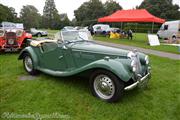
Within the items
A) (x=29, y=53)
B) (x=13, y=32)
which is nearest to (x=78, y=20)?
(x=13, y=32)

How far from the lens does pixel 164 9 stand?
5641 cm

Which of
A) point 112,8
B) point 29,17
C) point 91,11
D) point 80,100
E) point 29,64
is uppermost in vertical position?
point 112,8

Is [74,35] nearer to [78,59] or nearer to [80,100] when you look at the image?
[78,59]

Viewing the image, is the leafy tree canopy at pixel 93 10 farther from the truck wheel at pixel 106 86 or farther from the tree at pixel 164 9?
the truck wheel at pixel 106 86

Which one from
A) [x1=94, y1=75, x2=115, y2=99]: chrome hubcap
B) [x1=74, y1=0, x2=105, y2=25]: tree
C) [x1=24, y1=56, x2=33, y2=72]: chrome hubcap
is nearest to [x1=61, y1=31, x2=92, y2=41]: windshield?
[x1=24, y1=56, x2=33, y2=72]: chrome hubcap

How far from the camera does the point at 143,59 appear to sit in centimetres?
499

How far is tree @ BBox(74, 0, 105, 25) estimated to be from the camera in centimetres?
6000

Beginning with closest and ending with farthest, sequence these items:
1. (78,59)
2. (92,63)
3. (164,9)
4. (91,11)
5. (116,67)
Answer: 1. (116,67)
2. (92,63)
3. (78,59)
4. (164,9)
5. (91,11)

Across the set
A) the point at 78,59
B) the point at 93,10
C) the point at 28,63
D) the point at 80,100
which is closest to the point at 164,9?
the point at 93,10

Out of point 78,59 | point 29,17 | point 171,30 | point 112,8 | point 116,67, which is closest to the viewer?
point 116,67

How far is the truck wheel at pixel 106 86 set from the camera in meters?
3.87

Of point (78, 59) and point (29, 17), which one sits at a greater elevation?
point (29, 17)

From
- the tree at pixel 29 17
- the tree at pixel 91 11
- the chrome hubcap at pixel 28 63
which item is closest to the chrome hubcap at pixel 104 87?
the chrome hubcap at pixel 28 63

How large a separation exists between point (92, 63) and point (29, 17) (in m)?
68.4
